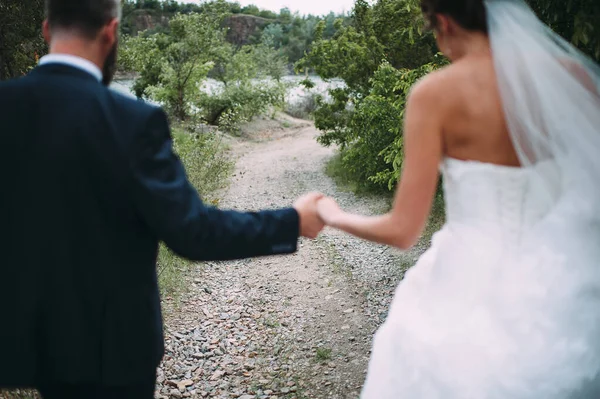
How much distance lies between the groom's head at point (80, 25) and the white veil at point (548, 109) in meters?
1.26

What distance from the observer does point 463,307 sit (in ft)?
5.95

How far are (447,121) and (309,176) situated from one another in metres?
11.2

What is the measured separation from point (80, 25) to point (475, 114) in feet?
4.18

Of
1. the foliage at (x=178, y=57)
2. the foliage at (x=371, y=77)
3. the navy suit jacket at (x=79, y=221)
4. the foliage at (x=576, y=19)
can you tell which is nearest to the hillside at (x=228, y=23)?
the foliage at (x=178, y=57)

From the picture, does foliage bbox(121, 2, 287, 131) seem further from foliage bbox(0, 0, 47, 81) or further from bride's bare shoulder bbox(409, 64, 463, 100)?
bride's bare shoulder bbox(409, 64, 463, 100)

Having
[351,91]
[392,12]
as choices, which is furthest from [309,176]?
[392,12]

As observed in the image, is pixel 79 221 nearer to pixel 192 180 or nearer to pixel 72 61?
pixel 72 61

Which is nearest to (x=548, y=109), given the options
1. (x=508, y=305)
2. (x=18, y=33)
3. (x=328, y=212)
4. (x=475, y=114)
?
(x=475, y=114)

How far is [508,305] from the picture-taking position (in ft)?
5.79

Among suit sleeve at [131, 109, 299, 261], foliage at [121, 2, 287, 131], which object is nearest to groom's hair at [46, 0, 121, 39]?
suit sleeve at [131, 109, 299, 261]

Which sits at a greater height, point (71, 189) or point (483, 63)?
point (483, 63)

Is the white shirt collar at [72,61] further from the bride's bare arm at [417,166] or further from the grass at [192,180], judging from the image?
the grass at [192,180]

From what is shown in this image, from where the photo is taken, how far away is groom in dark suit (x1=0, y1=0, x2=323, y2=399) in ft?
5.29

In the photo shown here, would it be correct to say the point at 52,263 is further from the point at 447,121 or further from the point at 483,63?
the point at 483,63
